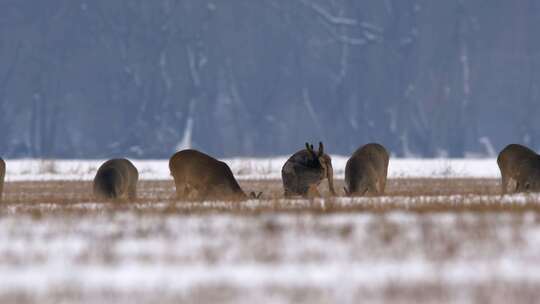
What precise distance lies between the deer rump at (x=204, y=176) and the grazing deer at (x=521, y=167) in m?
4.85

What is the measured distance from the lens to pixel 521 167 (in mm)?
19219

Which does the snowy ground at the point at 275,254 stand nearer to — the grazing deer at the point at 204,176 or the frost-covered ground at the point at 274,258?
the frost-covered ground at the point at 274,258

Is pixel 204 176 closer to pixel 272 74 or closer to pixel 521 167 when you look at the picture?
pixel 521 167

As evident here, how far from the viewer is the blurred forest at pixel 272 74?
7600 cm

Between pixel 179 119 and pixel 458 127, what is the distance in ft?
67.3

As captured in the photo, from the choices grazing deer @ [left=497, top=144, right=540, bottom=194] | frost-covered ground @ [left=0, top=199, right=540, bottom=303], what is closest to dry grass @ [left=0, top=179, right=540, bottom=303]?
frost-covered ground @ [left=0, top=199, right=540, bottom=303]

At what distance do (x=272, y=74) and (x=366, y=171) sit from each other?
6142 cm

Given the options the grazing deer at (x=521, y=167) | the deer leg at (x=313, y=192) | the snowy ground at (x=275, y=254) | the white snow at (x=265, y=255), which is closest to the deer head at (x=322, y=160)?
the deer leg at (x=313, y=192)

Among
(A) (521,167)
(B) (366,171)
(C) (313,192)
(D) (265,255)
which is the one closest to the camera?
(D) (265,255)

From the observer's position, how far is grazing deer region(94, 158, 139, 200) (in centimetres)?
1845

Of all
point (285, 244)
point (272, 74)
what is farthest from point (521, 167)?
Result: point (272, 74)

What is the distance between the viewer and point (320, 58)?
8112 centimetres

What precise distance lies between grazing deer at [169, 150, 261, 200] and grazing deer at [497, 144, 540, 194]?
4.85 meters

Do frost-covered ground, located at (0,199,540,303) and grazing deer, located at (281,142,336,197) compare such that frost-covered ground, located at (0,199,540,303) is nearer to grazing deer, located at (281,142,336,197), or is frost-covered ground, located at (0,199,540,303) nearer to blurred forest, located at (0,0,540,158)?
grazing deer, located at (281,142,336,197)
